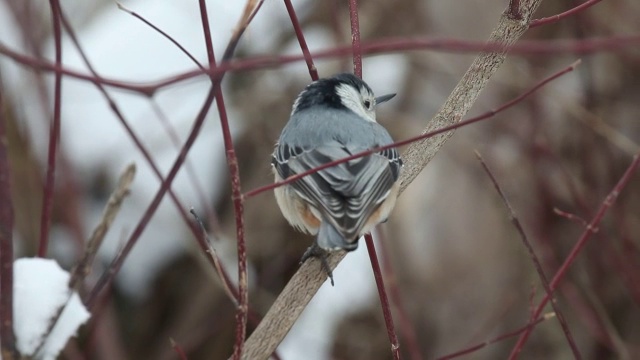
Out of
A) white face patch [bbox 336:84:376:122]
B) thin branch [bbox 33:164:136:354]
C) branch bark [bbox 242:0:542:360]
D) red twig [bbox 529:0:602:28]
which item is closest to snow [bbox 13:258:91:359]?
thin branch [bbox 33:164:136:354]

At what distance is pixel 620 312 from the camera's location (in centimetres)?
436

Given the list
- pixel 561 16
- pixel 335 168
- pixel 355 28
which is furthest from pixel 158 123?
pixel 561 16

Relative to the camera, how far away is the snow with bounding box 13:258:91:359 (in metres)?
1.68

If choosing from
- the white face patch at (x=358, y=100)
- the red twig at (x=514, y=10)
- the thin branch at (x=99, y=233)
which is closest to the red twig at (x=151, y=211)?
the thin branch at (x=99, y=233)

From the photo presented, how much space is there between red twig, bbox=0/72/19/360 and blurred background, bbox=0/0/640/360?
249 cm

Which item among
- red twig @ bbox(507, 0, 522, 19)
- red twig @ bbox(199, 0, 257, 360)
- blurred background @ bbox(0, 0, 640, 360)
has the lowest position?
red twig @ bbox(199, 0, 257, 360)

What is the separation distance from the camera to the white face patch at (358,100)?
2393 millimetres

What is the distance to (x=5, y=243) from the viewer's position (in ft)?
4.77

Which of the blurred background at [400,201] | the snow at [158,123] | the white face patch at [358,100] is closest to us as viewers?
the white face patch at [358,100]

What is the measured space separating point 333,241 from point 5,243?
0.75m

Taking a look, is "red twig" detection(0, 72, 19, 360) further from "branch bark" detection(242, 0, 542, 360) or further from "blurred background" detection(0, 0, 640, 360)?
"blurred background" detection(0, 0, 640, 360)

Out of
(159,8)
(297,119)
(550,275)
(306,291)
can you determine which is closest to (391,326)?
(306,291)

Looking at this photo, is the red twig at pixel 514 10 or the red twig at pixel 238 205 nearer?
the red twig at pixel 238 205

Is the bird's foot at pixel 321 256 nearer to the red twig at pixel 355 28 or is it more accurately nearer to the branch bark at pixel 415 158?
the branch bark at pixel 415 158
